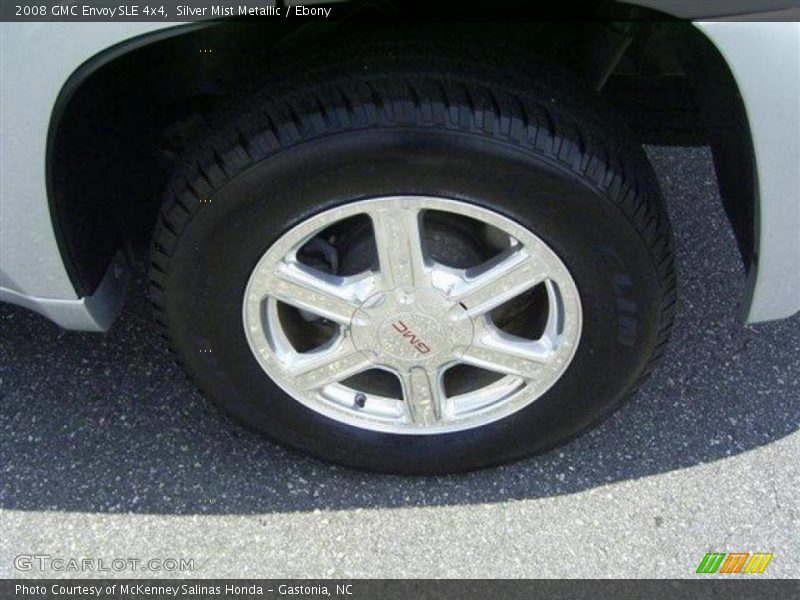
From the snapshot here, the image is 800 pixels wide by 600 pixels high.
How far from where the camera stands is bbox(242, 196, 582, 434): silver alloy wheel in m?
1.71

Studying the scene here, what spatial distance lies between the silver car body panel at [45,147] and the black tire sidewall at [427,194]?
0.68 ft

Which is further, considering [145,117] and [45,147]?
[145,117]

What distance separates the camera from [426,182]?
1.62m

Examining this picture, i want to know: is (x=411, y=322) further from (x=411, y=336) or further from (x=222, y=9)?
(x=222, y=9)

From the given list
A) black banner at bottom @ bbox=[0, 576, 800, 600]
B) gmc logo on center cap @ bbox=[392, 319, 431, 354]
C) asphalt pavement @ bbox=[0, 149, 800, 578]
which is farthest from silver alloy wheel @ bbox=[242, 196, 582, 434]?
black banner at bottom @ bbox=[0, 576, 800, 600]

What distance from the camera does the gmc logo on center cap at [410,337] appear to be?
1812 mm

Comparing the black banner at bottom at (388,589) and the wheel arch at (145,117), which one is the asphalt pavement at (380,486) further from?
the wheel arch at (145,117)

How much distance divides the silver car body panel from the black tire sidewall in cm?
21

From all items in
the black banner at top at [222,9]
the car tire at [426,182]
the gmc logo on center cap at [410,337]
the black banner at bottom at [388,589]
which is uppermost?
the black banner at top at [222,9]

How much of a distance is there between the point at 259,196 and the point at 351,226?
0.84ft

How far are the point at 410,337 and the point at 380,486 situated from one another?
400mm

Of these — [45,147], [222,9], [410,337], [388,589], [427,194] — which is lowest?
[388,589]

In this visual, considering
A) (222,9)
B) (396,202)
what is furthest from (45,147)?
(396,202)

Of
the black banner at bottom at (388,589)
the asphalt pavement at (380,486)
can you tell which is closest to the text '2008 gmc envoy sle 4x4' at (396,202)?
the asphalt pavement at (380,486)
